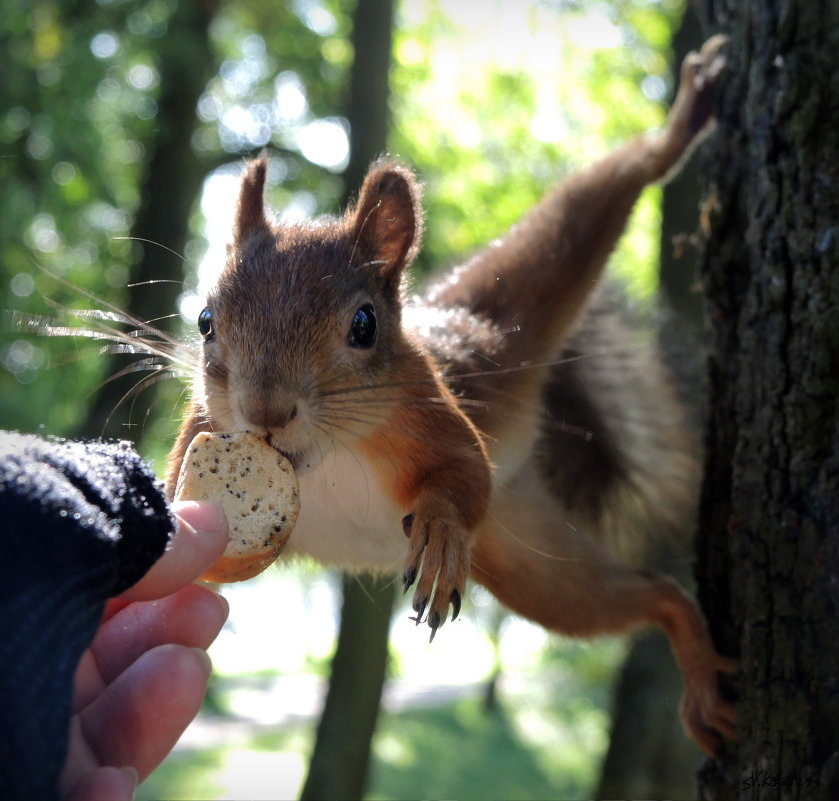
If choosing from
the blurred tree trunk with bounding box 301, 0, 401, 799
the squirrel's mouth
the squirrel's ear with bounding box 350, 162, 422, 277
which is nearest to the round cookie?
the squirrel's mouth

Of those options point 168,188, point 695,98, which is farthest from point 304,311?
point 168,188

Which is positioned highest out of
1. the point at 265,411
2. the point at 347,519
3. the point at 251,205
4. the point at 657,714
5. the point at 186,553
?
the point at 251,205

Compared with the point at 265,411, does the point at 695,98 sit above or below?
above

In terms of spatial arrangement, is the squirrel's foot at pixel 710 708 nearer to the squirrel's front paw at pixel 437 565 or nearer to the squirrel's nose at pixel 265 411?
the squirrel's front paw at pixel 437 565

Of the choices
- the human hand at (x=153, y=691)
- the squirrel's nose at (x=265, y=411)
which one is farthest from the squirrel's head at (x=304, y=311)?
the human hand at (x=153, y=691)

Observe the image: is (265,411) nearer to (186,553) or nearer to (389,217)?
(186,553)

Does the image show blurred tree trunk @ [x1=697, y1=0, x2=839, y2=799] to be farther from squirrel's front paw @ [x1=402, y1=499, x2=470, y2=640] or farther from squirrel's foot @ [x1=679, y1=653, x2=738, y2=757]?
squirrel's front paw @ [x1=402, y1=499, x2=470, y2=640]

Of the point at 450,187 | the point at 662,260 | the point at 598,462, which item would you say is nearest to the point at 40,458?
the point at 598,462
